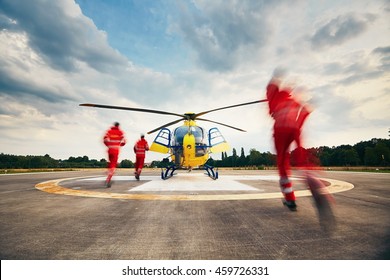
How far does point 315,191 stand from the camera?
326 cm

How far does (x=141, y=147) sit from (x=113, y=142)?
109 inches

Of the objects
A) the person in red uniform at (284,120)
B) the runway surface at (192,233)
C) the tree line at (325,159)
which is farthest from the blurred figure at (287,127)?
the tree line at (325,159)

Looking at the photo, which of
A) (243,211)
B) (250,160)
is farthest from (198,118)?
(250,160)

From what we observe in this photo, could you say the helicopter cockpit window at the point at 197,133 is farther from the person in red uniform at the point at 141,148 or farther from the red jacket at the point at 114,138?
the red jacket at the point at 114,138

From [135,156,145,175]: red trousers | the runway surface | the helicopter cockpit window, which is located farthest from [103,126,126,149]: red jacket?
the helicopter cockpit window

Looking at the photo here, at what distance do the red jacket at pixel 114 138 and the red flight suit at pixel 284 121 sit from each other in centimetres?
682

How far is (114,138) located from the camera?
872 cm

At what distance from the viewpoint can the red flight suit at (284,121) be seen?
356 centimetres

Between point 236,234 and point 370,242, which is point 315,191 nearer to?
point 370,242

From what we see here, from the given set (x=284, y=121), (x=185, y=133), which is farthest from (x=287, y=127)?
(x=185, y=133)

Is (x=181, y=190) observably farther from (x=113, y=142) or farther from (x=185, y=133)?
(x=185, y=133)

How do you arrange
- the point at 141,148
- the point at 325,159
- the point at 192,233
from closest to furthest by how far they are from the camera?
the point at 192,233, the point at 141,148, the point at 325,159

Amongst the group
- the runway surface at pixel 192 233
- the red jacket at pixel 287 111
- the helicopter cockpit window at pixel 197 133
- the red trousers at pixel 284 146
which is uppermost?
the helicopter cockpit window at pixel 197 133

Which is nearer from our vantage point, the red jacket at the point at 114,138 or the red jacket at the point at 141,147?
the red jacket at the point at 114,138
